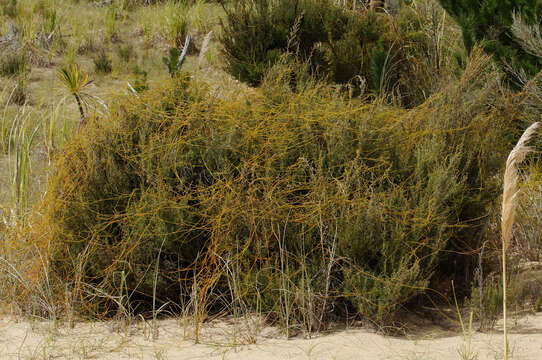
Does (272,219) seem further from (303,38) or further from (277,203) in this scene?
(303,38)

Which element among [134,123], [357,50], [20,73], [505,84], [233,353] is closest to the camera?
[233,353]

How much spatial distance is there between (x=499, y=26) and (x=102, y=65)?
7.39 metres

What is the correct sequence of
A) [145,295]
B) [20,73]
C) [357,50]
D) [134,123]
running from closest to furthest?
1. [145,295]
2. [134,123]
3. [357,50]
4. [20,73]

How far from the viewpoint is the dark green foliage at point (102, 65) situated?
37.8ft

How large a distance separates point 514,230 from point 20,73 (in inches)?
345

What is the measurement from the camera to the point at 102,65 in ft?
37.8

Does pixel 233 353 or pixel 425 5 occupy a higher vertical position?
pixel 425 5

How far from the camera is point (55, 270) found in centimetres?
437

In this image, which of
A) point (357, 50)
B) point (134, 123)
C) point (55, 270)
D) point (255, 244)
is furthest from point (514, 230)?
point (357, 50)

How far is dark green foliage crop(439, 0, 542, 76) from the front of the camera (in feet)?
21.8

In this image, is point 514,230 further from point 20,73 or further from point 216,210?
point 20,73

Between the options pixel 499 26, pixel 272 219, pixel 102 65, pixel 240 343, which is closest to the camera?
pixel 240 343

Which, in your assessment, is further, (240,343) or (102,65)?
(102,65)

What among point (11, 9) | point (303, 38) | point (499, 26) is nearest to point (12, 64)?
point (11, 9)
